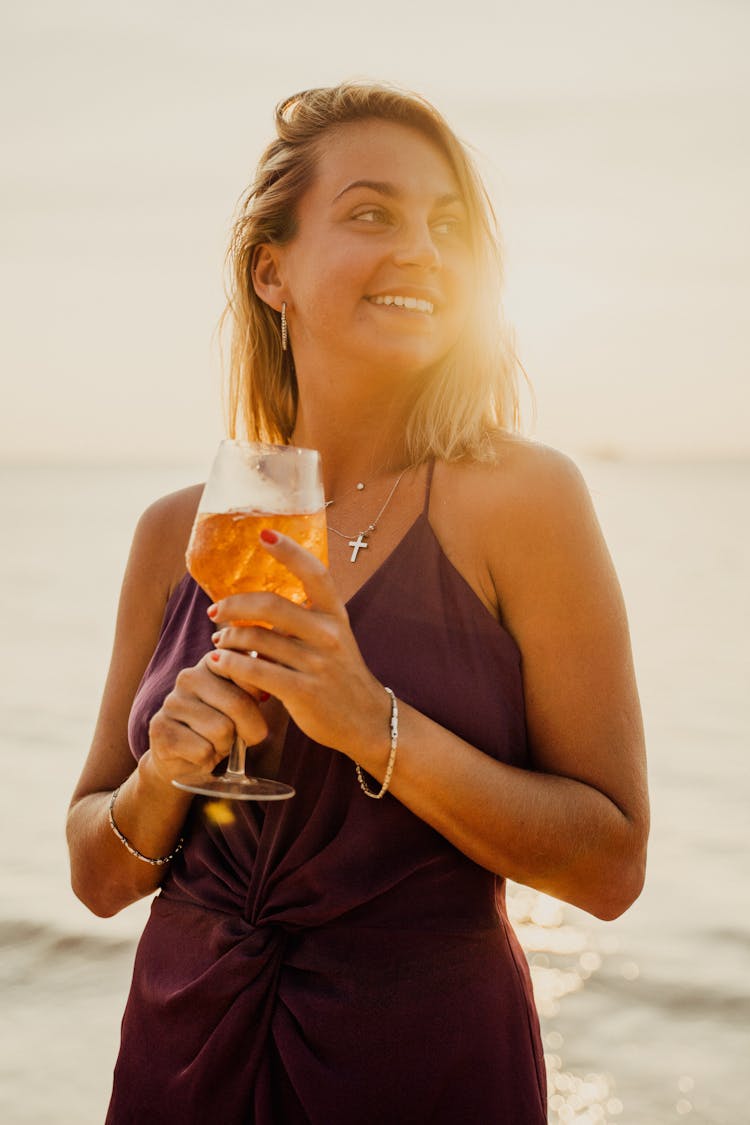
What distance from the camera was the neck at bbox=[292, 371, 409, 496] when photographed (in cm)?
320

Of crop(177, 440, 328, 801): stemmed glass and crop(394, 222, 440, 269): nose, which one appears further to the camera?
crop(394, 222, 440, 269): nose

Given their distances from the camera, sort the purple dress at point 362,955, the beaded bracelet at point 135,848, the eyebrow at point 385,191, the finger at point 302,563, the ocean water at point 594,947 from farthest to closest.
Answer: the ocean water at point 594,947 < the eyebrow at point 385,191 < the beaded bracelet at point 135,848 < the purple dress at point 362,955 < the finger at point 302,563

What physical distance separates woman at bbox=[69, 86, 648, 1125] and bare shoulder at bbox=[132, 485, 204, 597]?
173 millimetres

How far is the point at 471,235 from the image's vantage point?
3221 millimetres

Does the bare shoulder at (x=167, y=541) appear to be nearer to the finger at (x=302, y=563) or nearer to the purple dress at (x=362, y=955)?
the purple dress at (x=362, y=955)

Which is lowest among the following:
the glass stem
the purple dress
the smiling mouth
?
the purple dress

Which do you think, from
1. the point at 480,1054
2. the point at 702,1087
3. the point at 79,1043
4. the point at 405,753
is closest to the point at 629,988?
the point at 702,1087

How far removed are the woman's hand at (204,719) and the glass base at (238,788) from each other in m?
0.04

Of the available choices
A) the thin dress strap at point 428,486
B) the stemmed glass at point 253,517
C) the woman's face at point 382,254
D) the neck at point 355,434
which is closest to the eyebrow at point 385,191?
the woman's face at point 382,254

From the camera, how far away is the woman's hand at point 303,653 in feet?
6.71

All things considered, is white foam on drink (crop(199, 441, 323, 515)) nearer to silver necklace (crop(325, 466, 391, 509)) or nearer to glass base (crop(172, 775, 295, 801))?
glass base (crop(172, 775, 295, 801))

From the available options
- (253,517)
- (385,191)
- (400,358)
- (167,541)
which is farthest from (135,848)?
(385,191)

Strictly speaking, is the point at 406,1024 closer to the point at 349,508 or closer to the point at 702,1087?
the point at 349,508

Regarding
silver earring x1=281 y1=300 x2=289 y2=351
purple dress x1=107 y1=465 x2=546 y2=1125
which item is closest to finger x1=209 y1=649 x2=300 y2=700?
purple dress x1=107 y1=465 x2=546 y2=1125
